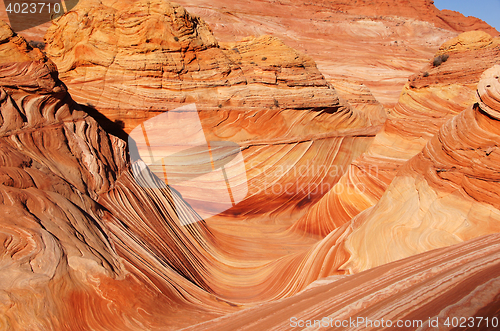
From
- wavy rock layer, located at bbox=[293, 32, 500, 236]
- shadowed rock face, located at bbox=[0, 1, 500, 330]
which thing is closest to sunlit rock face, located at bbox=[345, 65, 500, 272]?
shadowed rock face, located at bbox=[0, 1, 500, 330]

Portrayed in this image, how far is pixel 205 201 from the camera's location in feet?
23.5

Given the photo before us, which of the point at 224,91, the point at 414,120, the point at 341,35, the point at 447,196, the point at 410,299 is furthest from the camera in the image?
the point at 341,35

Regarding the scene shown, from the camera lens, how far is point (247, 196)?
293 inches

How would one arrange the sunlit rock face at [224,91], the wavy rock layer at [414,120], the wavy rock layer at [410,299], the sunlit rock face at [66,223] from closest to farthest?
1. the wavy rock layer at [410,299]
2. the sunlit rock face at [66,223]
3. the wavy rock layer at [414,120]
4. the sunlit rock face at [224,91]

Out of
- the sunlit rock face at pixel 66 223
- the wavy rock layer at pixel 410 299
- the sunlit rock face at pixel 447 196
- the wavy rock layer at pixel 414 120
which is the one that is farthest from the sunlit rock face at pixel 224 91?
the wavy rock layer at pixel 410 299

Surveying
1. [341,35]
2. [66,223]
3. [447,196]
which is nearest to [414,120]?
[447,196]

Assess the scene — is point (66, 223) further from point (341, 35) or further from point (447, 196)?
point (341, 35)

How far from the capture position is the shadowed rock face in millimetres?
2361

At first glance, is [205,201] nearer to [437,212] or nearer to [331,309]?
[437,212]

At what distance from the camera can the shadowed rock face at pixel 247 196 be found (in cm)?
236

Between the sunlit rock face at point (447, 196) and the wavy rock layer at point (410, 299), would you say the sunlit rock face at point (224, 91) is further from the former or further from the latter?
the wavy rock layer at point (410, 299)

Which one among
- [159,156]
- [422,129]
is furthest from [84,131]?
[422,129]

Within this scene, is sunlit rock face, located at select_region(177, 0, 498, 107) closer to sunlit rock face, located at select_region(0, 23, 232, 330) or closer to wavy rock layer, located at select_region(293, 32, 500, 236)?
wavy rock layer, located at select_region(293, 32, 500, 236)

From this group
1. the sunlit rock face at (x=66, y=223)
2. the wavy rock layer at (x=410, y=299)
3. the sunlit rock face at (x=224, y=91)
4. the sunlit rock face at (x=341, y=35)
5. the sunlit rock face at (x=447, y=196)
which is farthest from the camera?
the sunlit rock face at (x=341, y=35)
